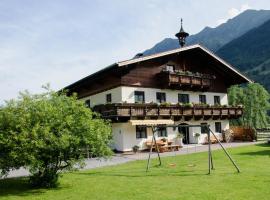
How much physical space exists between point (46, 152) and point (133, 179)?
4388 millimetres

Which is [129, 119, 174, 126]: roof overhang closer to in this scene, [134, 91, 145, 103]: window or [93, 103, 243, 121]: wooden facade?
[93, 103, 243, 121]: wooden facade

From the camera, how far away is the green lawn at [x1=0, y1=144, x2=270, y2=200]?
13.1m

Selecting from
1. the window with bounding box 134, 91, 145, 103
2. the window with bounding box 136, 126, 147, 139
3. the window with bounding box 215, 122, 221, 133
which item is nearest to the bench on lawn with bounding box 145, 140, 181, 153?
the window with bounding box 136, 126, 147, 139

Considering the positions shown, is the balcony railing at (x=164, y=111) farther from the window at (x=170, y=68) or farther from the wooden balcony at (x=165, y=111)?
the window at (x=170, y=68)

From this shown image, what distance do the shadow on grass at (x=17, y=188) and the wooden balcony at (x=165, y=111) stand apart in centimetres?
1338

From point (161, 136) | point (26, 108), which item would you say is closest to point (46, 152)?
point (26, 108)

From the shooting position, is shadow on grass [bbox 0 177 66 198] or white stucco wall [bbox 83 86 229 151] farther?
white stucco wall [bbox 83 86 229 151]

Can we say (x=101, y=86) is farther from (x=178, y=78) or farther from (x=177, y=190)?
(x=177, y=190)

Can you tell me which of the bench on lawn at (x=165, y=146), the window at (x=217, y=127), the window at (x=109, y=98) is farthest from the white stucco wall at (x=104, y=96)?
the window at (x=217, y=127)

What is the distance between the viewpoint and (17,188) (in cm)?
1593

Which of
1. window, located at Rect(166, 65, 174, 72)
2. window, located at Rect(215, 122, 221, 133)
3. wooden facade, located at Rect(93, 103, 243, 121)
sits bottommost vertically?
window, located at Rect(215, 122, 221, 133)

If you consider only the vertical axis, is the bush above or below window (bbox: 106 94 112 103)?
below

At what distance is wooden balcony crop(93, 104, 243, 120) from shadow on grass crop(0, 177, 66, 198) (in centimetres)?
1338

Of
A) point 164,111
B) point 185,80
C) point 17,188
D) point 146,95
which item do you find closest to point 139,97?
point 146,95
